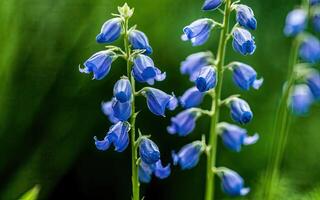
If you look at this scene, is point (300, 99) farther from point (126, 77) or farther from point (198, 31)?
point (126, 77)

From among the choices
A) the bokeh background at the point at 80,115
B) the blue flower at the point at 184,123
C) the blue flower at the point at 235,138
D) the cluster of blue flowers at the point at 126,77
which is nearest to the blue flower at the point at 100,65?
the cluster of blue flowers at the point at 126,77

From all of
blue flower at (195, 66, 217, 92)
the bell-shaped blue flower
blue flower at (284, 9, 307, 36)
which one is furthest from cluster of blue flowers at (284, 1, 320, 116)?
the bell-shaped blue flower

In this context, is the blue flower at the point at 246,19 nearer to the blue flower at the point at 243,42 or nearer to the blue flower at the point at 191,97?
the blue flower at the point at 243,42

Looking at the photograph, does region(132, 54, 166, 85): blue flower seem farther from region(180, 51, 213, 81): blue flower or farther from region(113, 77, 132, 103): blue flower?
region(180, 51, 213, 81): blue flower

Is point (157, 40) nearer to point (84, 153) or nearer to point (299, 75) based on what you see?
point (84, 153)

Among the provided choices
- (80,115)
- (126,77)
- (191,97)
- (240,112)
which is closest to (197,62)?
(191,97)
